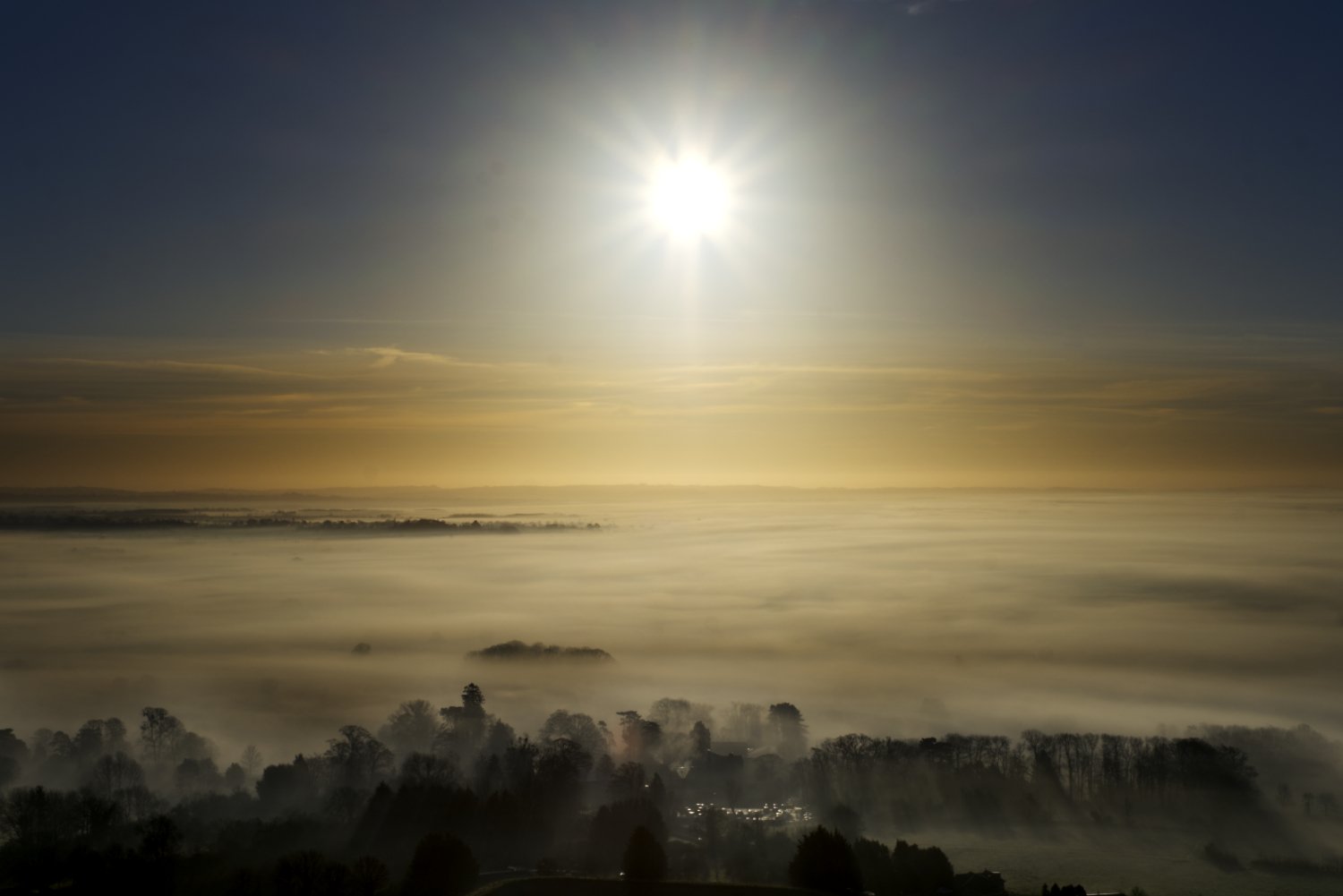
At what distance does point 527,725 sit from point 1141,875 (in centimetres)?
Answer: 4318

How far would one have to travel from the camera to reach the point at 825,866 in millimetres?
34844

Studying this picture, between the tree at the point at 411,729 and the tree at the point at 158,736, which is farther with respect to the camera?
the tree at the point at 411,729

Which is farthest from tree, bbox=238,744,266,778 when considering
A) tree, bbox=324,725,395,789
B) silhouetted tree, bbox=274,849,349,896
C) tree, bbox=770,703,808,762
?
tree, bbox=770,703,808,762

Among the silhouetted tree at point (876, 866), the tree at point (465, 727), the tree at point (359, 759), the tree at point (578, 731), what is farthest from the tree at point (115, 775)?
the silhouetted tree at point (876, 866)

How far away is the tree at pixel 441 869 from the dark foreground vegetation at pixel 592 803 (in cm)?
7

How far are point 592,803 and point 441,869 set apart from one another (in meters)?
17.0

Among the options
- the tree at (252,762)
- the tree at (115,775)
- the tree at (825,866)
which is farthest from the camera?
the tree at (252,762)

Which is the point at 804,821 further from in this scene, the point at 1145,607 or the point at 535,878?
the point at 1145,607

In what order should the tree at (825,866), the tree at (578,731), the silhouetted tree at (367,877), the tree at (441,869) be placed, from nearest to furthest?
1. the silhouetted tree at (367,877)
2. the tree at (441,869)
3. the tree at (825,866)
4. the tree at (578,731)

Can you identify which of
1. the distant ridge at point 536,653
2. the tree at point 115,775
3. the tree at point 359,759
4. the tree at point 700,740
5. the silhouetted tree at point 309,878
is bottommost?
the tree at point 115,775

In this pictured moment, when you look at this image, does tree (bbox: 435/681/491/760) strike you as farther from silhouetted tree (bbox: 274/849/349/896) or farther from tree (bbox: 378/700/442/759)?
silhouetted tree (bbox: 274/849/349/896)

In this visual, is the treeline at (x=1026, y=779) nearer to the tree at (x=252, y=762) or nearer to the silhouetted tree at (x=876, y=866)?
the silhouetted tree at (x=876, y=866)

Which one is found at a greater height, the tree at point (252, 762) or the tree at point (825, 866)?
the tree at point (825, 866)

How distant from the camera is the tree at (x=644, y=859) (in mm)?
35406
